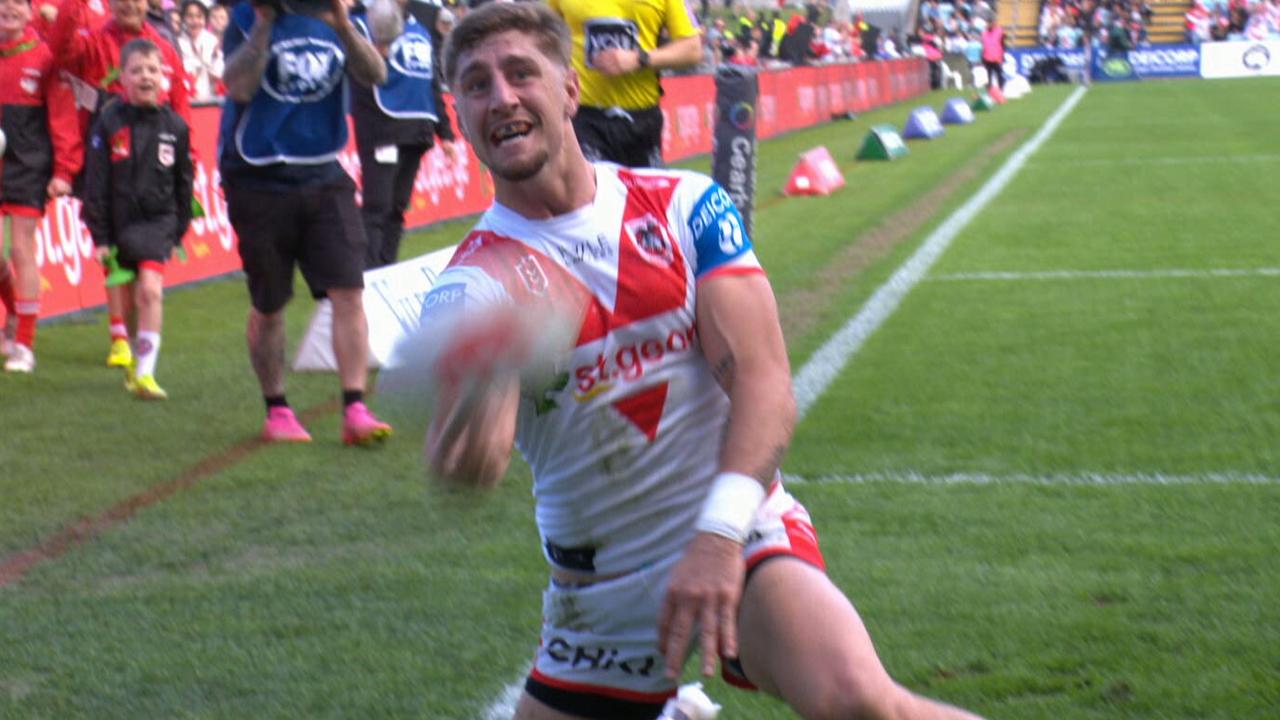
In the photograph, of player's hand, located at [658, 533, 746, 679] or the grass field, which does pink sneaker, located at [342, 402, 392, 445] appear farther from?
player's hand, located at [658, 533, 746, 679]

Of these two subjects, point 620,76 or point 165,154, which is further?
point 165,154

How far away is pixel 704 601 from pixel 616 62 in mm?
5962

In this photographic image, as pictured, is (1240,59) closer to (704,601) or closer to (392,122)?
(392,122)

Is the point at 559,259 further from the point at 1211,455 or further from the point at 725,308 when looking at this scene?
the point at 1211,455

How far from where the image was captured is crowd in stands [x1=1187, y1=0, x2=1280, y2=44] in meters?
59.3

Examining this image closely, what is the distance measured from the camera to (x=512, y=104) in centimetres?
330

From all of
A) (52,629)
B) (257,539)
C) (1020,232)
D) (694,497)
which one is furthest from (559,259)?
(1020,232)

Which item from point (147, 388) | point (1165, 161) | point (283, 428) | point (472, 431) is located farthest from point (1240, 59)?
point (472, 431)

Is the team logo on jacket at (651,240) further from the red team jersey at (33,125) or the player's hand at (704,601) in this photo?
the red team jersey at (33,125)

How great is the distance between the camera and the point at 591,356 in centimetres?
335

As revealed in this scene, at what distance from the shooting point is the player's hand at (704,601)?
302cm

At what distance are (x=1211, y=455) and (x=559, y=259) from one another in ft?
14.9

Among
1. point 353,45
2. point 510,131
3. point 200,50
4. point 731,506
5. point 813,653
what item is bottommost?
point 200,50

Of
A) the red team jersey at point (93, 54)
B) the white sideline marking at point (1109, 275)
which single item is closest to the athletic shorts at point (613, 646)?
the red team jersey at point (93, 54)
